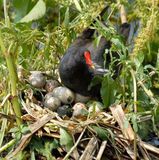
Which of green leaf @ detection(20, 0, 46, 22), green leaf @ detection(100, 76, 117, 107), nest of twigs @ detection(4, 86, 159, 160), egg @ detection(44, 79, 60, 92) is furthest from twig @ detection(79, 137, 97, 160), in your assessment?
green leaf @ detection(20, 0, 46, 22)

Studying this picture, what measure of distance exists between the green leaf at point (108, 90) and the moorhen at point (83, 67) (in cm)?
6

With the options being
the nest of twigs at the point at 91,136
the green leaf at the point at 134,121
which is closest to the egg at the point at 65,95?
the nest of twigs at the point at 91,136

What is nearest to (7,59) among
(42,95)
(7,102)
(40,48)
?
(7,102)

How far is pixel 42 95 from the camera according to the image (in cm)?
147

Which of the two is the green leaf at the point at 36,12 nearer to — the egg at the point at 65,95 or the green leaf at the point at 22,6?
the green leaf at the point at 22,6

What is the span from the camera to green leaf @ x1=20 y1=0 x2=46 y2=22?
4.95 ft

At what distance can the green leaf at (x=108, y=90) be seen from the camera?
1.31m

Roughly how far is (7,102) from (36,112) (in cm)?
6

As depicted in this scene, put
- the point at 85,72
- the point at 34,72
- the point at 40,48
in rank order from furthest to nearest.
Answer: the point at 40,48 < the point at 34,72 < the point at 85,72

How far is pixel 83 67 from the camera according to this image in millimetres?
1412

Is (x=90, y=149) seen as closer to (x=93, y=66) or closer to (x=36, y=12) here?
(x=93, y=66)

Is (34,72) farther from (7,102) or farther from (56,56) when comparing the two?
(7,102)

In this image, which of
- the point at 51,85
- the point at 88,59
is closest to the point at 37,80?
the point at 51,85

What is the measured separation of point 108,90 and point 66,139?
15 centimetres
